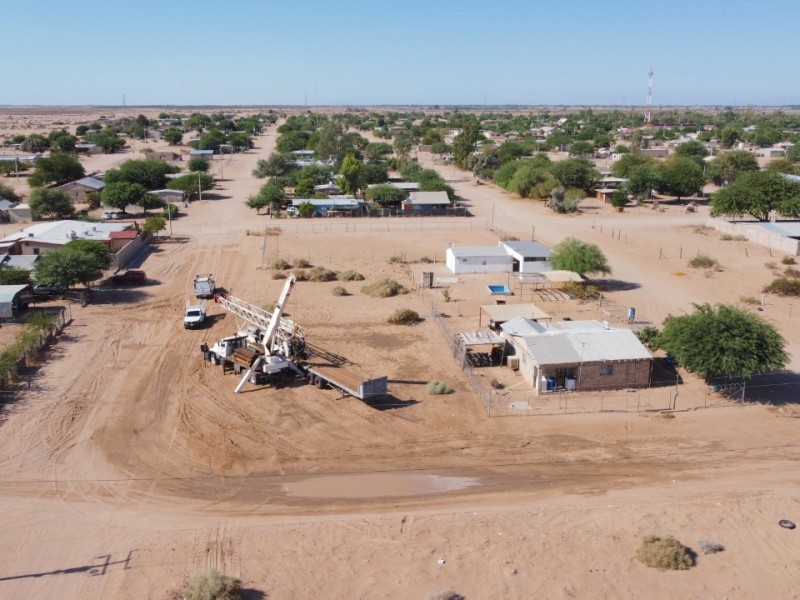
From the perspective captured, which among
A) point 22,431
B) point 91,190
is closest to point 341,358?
point 22,431

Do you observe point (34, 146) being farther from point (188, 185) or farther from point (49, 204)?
point (49, 204)

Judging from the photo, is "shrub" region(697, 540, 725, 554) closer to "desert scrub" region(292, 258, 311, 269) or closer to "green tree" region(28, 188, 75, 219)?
"desert scrub" region(292, 258, 311, 269)

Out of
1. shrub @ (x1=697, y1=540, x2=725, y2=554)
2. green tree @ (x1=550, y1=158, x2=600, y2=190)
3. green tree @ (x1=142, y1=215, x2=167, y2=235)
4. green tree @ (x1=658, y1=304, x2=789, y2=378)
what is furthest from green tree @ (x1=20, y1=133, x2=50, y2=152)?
shrub @ (x1=697, y1=540, x2=725, y2=554)

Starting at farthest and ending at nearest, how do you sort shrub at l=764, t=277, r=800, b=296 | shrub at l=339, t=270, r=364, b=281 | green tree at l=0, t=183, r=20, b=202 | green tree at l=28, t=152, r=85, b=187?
green tree at l=28, t=152, r=85, b=187, green tree at l=0, t=183, r=20, b=202, shrub at l=339, t=270, r=364, b=281, shrub at l=764, t=277, r=800, b=296

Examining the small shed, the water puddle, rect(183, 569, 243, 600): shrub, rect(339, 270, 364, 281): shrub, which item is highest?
the small shed

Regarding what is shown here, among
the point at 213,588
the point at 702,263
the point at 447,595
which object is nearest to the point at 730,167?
the point at 702,263

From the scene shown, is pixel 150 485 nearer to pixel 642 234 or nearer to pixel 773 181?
pixel 642 234
